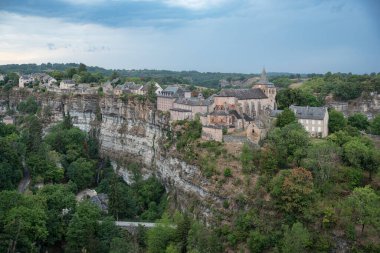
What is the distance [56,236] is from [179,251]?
42.8 ft

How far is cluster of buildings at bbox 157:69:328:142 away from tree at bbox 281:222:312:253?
16.1m

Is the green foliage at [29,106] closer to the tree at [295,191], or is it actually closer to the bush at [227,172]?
the bush at [227,172]

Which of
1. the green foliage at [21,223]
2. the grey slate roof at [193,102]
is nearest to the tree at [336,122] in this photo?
the grey slate roof at [193,102]

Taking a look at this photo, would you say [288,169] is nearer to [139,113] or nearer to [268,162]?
[268,162]

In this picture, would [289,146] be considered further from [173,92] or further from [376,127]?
[173,92]

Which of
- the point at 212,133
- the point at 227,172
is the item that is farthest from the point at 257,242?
the point at 212,133

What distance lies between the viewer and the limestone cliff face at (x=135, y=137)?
51281mm

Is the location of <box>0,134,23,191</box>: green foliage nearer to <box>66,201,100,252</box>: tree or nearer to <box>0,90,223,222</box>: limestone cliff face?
<box>66,201,100,252</box>: tree

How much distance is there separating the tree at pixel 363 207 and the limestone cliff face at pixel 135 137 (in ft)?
44.1

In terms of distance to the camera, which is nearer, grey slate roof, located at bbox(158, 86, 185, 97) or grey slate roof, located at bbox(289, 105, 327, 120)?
grey slate roof, located at bbox(289, 105, 327, 120)

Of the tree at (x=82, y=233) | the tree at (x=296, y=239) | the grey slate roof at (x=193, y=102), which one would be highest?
the grey slate roof at (x=193, y=102)

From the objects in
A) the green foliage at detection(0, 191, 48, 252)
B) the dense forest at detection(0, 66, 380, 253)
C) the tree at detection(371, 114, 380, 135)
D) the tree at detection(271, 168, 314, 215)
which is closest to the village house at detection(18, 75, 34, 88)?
the dense forest at detection(0, 66, 380, 253)

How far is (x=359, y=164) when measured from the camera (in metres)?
44.2

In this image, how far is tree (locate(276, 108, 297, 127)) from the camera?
176ft
